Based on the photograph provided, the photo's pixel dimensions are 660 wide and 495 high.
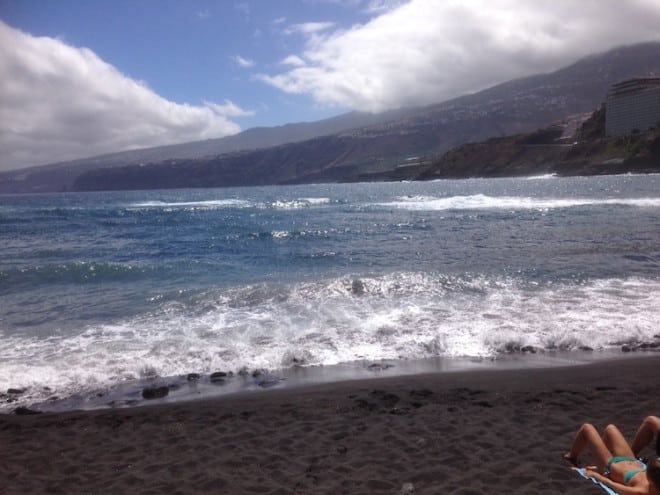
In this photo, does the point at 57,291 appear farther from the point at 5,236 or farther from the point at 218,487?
the point at 5,236

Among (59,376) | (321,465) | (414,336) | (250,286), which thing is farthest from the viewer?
(250,286)

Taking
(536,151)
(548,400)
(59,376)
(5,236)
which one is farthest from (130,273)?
(536,151)

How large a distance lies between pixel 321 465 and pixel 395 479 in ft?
2.43

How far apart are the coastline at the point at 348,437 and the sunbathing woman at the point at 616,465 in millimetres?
177

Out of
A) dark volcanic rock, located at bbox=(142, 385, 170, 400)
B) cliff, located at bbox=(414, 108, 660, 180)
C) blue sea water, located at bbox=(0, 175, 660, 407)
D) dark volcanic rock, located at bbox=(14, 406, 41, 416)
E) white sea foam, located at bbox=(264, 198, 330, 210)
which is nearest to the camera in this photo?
dark volcanic rock, located at bbox=(14, 406, 41, 416)

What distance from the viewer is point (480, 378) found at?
7.04m

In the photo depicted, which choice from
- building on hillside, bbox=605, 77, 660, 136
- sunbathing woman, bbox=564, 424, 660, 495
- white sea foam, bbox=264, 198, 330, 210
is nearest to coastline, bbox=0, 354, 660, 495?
sunbathing woman, bbox=564, 424, 660, 495

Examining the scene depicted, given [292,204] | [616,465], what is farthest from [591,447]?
[292,204]

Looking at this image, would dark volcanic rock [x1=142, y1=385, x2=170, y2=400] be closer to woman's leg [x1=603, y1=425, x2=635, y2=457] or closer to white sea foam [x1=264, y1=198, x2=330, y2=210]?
woman's leg [x1=603, y1=425, x2=635, y2=457]

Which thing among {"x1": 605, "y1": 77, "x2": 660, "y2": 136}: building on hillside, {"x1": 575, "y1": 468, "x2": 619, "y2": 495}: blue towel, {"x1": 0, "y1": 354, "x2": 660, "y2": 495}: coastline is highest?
{"x1": 605, "y1": 77, "x2": 660, "y2": 136}: building on hillside

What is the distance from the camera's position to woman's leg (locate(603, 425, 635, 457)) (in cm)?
414

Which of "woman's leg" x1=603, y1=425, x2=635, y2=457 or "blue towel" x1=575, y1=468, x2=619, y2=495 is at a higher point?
"woman's leg" x1=603, y1=425, x2=635, y2=457

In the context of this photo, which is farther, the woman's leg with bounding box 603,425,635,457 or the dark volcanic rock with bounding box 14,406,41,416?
the dark volcanic rock with bounding box 14,406,41,416

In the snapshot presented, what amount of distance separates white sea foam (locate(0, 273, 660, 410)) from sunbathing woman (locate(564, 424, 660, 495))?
12.2 ft
